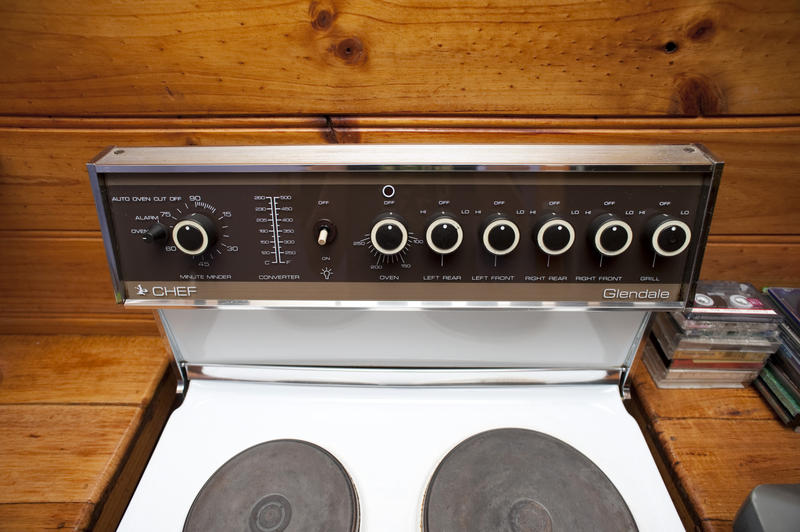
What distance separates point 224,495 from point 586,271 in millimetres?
579

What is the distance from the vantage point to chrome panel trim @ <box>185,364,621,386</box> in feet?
2.53

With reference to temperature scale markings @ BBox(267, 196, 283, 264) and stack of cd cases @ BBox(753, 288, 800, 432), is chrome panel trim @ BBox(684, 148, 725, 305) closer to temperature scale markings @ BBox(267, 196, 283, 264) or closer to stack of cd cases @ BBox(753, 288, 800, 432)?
stack of cd cases @ BBox(753, 288, 800, 432)

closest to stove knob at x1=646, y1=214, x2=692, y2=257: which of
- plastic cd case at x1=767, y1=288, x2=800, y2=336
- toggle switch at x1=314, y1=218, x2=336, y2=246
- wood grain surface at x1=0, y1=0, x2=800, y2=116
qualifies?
wood grain surface at x1=0, y1=0, x2=800, y2=116

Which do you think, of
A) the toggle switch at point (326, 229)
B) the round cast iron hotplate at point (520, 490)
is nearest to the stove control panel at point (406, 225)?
the toggle switch at point (326, 229)

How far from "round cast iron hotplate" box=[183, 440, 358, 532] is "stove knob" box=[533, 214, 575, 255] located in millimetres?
413

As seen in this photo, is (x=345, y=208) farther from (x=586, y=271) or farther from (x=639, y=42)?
(x=639, y=42)

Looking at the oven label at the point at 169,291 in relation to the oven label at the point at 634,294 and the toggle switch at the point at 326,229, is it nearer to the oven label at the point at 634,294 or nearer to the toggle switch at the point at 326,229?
the toggle switch at the point at 326,229

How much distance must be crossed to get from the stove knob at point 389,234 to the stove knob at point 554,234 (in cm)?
18

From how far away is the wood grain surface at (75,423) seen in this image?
0.63 metres

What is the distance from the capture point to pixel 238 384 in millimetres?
784

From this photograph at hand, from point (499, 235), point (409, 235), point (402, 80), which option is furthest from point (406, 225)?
point (402, 80)

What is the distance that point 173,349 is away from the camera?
0.78m

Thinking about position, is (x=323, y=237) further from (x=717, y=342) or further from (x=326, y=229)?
(x=717, y=342)

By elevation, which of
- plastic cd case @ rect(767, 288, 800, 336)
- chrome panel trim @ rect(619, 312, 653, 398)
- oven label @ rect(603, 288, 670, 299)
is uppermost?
oven label @ rect(603, 288, 670, 299)
